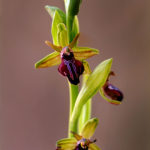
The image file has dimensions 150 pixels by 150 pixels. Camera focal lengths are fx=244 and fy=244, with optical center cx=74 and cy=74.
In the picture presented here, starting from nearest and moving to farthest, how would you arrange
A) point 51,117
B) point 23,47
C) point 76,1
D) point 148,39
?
point 76,1, point 23,47, point 51,117, point 148,39

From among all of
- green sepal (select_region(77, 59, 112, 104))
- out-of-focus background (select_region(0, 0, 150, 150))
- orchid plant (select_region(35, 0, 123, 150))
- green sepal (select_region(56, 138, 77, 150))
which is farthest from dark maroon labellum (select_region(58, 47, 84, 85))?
out-of-focus background (select_region(0, 0, 150, 150))

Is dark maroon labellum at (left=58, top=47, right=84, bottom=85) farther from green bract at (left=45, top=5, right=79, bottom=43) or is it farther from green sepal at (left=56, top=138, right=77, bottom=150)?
green sepal at (left=56, top=138, right=77, bottom=150)

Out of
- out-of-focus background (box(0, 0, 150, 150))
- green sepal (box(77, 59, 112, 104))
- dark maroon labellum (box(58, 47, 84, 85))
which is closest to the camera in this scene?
dark maroon labellum (box(58, 47, 84, 85))

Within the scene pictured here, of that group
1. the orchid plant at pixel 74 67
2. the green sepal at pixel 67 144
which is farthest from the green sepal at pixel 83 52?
the green sepal at pixel 67 144

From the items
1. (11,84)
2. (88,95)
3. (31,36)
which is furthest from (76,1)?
(11,84)

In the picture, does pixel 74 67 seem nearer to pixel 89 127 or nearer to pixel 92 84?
pixel 92 84

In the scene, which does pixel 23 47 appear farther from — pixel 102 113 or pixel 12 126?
pixel 102 113
